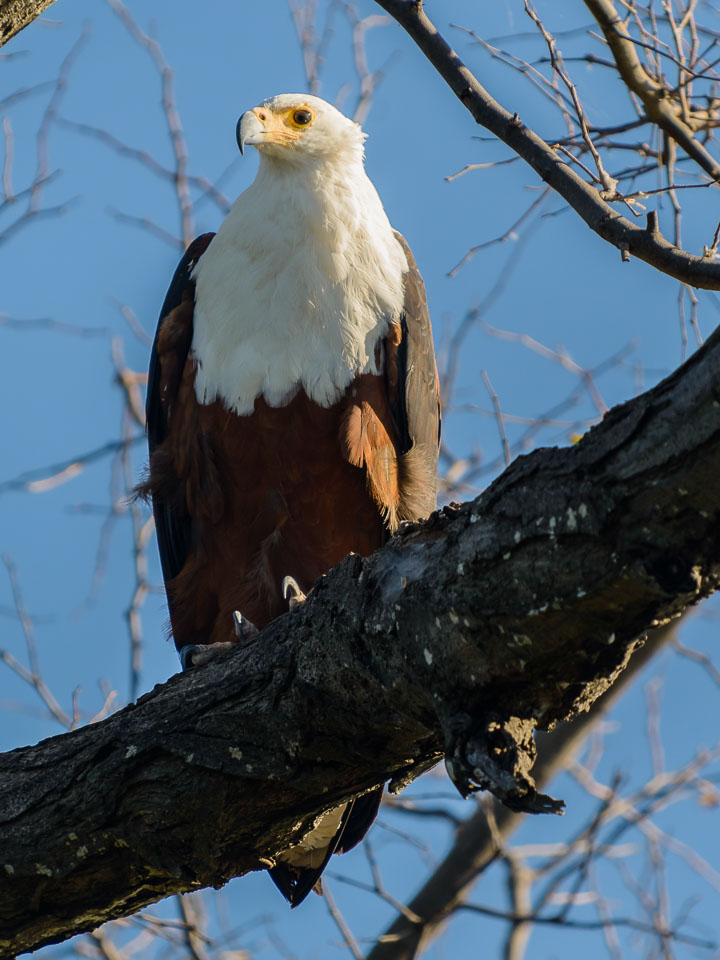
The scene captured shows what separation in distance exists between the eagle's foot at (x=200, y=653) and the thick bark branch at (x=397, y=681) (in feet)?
0.34

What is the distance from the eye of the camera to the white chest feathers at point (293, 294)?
359 cm

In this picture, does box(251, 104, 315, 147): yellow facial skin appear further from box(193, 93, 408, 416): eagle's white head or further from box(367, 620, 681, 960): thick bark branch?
box(367, 620, 681, 960): thick bark branch

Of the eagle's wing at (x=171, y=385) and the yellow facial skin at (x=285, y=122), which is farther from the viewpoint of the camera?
the yellow facial skin at (x=285, y=122)

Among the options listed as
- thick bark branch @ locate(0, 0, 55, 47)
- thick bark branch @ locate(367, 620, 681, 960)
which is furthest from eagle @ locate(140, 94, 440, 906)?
thick bark branch @ locate(367, 620, 681, 960)

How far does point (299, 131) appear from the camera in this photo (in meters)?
4.04

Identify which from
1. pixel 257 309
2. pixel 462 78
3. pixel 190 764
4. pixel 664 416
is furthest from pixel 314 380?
pixel 664 416

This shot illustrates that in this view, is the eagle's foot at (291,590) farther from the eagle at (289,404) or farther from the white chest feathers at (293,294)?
the white chest feathers at (293,294)

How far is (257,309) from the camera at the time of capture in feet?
11.9

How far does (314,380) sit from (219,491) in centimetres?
49

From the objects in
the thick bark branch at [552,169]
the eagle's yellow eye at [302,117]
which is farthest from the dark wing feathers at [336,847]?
the eagle's yellow eye at [302,117]

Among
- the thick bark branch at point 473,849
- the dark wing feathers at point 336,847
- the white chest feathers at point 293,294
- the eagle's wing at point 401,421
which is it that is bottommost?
the dark wing feathers at point 336,847

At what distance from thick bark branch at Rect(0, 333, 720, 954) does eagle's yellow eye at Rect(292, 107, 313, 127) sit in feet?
7.40

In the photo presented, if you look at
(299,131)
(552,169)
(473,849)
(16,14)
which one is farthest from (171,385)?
(473,849)

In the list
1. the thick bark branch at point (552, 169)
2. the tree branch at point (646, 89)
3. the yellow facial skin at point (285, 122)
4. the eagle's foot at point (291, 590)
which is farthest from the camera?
the yellow facial skin at point (285, 122)
